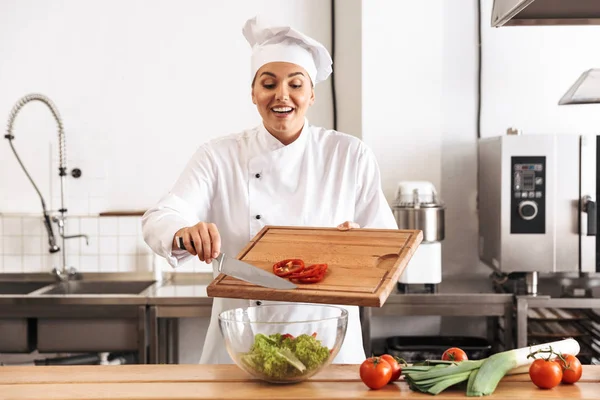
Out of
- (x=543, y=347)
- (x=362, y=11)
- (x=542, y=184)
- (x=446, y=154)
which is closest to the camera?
(x=543, y=347)

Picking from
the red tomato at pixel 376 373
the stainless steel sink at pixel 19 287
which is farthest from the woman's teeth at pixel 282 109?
the stainless steel sink at pixel 19 287

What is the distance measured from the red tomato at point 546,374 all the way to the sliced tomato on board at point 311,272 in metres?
0.56

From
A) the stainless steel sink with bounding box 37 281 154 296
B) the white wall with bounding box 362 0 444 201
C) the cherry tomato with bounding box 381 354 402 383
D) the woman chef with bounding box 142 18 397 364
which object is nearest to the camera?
the cherry tomato with bounding box 381 354 402 383

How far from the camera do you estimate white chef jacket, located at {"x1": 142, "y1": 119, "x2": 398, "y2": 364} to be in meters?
2.40

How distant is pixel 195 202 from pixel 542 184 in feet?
5.39

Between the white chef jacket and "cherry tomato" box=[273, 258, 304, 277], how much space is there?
484 millimetres

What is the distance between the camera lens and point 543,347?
1788 mm

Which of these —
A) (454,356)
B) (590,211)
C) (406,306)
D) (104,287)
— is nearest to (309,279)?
(454,356)

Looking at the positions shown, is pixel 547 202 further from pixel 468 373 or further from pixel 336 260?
pixel 468 373

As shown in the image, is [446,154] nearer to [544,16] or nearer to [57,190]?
[544,16]

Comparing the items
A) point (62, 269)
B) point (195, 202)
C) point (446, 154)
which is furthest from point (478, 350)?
point (62, 269)

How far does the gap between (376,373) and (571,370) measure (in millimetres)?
465

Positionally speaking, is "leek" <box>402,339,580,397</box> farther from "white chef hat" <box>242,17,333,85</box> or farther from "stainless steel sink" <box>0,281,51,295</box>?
"stainless steel sink" <box>0,281,51,295</box>

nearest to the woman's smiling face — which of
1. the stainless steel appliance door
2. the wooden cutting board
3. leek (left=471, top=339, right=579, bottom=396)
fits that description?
the wooden cutting board
